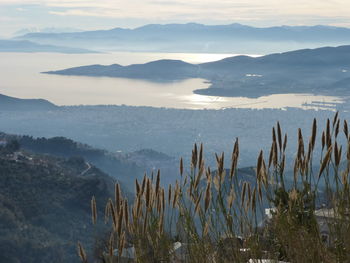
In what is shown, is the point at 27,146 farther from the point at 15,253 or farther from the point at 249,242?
the point at 249,242

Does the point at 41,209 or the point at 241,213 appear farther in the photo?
the point at 41,209

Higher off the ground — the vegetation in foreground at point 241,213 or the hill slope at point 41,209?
the vegetation in foreground at point 241,213

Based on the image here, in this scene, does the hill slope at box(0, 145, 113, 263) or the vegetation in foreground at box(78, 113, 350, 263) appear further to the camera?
the hill slope at box(0, 145, 113, 263)

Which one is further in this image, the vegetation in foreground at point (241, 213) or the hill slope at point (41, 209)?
the hill slope at point (41, 209)

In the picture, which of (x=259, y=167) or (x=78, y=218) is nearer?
(x=259, y=167)

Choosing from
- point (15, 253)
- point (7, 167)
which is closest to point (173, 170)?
point (7, 167)

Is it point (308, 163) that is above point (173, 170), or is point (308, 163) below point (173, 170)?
above

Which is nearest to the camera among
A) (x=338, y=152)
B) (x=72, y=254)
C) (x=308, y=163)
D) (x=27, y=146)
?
(x=338, y=152)

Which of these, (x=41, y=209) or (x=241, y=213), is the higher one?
(x=241, y=213)

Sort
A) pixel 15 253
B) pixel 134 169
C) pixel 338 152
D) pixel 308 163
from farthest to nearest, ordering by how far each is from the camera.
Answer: pixel 134 169, pixel 15 253, pixel 308 163, pixel 338 152

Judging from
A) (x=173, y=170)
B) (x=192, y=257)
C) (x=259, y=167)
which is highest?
(x=259, y=167)

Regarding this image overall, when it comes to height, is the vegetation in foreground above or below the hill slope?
above
